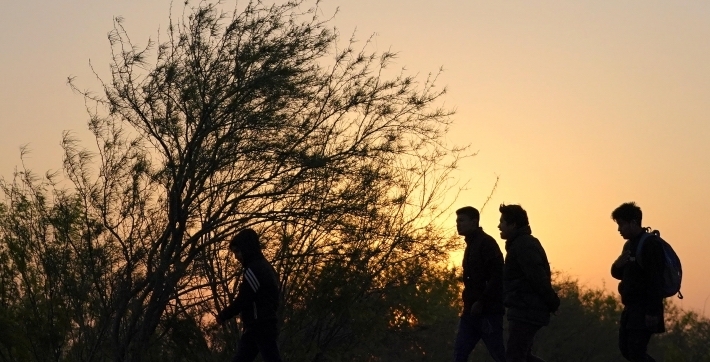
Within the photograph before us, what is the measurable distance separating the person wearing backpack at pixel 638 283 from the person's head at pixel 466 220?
1.31 metres

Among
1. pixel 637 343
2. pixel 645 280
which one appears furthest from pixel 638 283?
pixel 637 343

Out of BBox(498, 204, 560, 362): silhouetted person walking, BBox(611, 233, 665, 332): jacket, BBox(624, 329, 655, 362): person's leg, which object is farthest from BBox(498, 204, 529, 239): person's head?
BBox(624, 329, 655, 362): person's leg

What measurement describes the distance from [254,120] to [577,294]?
101 feet

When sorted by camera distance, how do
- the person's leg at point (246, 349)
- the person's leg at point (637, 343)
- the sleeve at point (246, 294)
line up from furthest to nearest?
the person's leg at point (246, 349) → the sleeve at point (246, 294) → the person's leg at point (637, 343)

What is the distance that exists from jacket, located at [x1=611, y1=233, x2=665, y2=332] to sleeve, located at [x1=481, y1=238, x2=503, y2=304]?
1140 mm

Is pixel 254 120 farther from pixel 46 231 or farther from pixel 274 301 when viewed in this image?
pixel 274 301

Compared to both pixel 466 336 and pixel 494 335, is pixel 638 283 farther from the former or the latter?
pixel 466 336

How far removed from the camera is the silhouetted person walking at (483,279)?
10.9m

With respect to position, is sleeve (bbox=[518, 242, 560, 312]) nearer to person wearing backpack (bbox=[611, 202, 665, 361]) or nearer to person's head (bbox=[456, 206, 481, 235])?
person wearing backpack (bbox=[611, 202, 665, 361])

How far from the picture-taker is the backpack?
32.6 feet

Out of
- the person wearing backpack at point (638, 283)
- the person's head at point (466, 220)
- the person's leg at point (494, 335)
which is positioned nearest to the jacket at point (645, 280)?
the person wearing backpack at point (638, 283)

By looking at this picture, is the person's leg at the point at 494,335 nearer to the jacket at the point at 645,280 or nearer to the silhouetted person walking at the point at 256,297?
the jacket at the point at 645,280

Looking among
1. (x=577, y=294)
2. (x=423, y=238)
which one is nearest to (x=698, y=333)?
(x=577, y=294)

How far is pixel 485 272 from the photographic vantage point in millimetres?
10906
